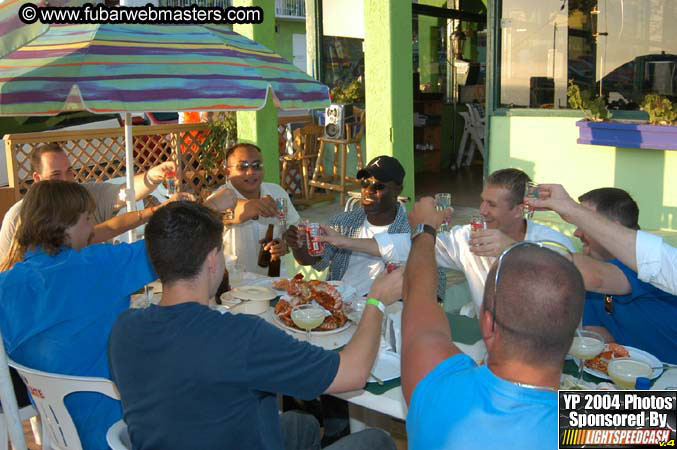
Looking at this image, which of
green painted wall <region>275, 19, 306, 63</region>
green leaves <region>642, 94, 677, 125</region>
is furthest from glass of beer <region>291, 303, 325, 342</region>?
green painted wall <region>275, 19, 306, 63</region>

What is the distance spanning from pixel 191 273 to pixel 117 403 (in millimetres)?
851

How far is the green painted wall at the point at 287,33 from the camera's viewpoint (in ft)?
89.7

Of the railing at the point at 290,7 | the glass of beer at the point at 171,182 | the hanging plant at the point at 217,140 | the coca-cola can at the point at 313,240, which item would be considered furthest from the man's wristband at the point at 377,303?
the railing at the point at 290,7

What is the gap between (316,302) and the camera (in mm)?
3170

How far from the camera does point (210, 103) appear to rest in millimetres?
3500

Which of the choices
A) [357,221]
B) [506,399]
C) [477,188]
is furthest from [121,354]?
[477,188]

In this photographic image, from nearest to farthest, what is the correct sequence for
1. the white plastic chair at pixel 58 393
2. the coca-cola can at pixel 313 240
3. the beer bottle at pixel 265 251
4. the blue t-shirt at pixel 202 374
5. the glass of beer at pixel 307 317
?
the blue t-shirt at pixel 202 374
the white plastic chair at pixel 58 393
the glass of beer at pixel 307 317
the coca-cola can at pixel 313 240
the beer bottle at pixel 265 251

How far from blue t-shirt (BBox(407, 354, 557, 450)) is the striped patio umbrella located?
2.24 meters

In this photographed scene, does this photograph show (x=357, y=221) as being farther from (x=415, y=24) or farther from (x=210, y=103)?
(x=415, y=24)

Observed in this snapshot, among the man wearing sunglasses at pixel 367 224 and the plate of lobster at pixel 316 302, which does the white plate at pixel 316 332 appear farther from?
the man wearing sunglasses at pixel 367 224

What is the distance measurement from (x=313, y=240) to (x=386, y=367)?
1.34m

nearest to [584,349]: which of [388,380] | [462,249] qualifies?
[388,380]

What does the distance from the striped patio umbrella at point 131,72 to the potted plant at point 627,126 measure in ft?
11.5

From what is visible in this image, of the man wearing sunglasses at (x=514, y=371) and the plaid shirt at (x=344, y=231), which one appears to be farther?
the plaid shirt at (x=344, y=231)
